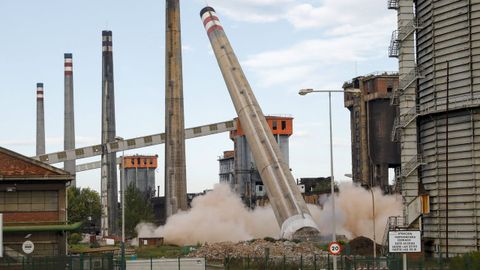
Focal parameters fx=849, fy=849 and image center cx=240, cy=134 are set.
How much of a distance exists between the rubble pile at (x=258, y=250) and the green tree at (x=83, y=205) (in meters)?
79.3

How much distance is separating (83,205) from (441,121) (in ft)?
343

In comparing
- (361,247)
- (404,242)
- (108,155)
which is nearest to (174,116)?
(108,155)

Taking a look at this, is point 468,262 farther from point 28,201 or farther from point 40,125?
point 40,125

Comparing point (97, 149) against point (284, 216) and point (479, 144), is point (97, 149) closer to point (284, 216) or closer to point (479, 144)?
point (284, 216)

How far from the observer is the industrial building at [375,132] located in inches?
4355

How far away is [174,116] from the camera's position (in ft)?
323

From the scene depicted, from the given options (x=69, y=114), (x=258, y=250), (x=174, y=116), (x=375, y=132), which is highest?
(x=69, y=114)

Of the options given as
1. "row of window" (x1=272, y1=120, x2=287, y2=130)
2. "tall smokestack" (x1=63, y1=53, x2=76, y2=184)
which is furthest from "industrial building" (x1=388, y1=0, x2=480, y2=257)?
"tall smokestack" (x1=63, y1=53, x2=76, y2=184)

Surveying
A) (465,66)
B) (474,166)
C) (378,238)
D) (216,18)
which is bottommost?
(378,238)

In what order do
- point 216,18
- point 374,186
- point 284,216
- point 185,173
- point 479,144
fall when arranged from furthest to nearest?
1. point 374,186
2. point 185,173
3. point 216,18
4. point 284,216
5. point 479,144

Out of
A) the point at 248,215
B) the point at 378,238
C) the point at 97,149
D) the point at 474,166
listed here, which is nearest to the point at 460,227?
the point at 474,166

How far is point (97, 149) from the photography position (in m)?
118

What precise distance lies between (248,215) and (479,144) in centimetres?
5183

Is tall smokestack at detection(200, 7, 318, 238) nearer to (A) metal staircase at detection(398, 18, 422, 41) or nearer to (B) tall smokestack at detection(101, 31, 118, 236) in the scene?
(A) metal staircase at detection(398, 18, 422, 41)
